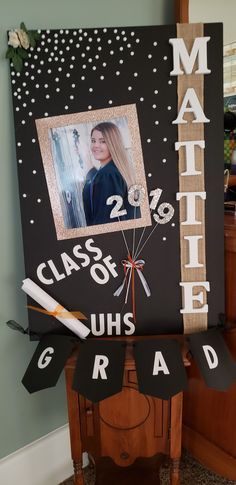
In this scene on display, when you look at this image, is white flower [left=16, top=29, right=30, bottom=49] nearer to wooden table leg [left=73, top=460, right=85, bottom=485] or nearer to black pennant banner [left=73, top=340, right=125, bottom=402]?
black pennant banner [left=73, top=340, right=125, bottom=402]

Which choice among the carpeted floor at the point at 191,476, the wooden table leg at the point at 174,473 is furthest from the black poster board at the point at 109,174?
the carpeted floor at the point at 191,476

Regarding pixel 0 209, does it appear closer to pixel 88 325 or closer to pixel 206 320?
pixel 88 325

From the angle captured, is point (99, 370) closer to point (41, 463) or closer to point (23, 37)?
point (41, 463)

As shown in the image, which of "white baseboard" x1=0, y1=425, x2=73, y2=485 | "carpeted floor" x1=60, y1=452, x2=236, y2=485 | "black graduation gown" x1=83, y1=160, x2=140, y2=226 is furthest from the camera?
"carpeted floor" x1=60, y1=452, x2=236, y2=485

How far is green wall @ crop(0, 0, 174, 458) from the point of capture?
101 centimetres

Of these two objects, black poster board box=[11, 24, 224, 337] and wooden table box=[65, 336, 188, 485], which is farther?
wooden table box=[65, 336, 188, 485]

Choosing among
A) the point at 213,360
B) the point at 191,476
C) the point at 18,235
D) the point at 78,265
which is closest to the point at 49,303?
the point at 78,265

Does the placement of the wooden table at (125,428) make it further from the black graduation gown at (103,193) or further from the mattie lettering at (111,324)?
the black graduation gown at (103,193)

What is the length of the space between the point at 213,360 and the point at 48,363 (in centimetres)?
46

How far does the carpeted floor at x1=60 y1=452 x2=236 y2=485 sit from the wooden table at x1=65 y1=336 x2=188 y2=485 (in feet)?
0.86

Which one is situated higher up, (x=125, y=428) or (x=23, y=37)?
(x=23, y=37)

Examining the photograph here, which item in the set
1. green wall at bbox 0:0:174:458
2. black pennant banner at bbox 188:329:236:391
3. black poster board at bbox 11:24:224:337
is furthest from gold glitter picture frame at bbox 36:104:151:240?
black pennant banner at bbox 188:329:236:391

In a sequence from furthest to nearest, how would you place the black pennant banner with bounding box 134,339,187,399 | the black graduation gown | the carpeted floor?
the carpeted floor → the black graduation gown → the black pennant banner with bounding box 134,339,187,399

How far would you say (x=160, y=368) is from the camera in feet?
3.11
